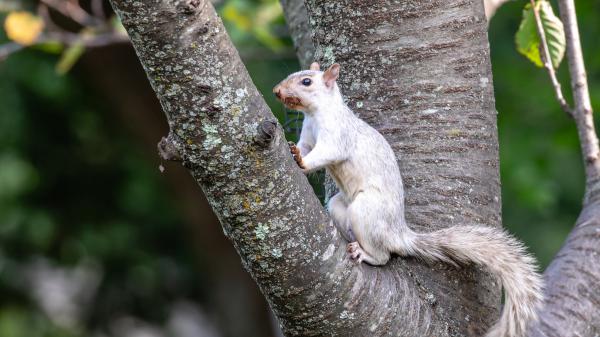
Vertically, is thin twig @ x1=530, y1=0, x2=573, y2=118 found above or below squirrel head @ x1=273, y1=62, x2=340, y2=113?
below

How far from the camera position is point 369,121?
2.71m

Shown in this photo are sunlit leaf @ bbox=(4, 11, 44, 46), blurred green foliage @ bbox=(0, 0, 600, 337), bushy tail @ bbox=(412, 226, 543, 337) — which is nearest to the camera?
bushy tail @ bbox=(412, 226, 543, 337)

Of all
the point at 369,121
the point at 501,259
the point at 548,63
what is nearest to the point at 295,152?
the point at 369,121

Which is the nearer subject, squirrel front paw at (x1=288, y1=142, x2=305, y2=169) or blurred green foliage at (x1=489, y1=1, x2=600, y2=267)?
squirrel front paw at (x1=288, y1=142, x2=305, y2=169)

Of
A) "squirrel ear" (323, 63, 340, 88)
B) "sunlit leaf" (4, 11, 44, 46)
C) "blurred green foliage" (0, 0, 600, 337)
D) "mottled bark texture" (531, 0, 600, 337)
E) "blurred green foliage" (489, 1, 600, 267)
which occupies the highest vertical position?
"squirrel ear" (323, 63, 340, 88)

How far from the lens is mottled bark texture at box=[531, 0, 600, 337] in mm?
2479

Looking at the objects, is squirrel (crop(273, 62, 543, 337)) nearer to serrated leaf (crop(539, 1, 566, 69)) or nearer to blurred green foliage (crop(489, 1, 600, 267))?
serrated leaf (crop(539, 1, 566, 69))

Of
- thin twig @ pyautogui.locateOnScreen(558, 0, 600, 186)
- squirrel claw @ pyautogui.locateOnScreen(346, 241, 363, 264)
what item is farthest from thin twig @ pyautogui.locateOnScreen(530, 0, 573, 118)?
squirrel claw @ pyautogui.locateOnScreen(346, 241, 363, 264)

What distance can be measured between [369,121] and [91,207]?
21.9 feet

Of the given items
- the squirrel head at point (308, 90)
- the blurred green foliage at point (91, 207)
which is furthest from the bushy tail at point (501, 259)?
the blurred green foliage at point (91, 207)

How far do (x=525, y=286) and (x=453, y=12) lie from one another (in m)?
0.90

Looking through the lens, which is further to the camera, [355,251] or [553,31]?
[553,31]

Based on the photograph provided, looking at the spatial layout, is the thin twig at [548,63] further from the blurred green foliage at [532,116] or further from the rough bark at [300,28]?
the blurred green foliage at [532,116]

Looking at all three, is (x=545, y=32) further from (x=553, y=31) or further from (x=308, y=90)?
(x=308, y=90)
